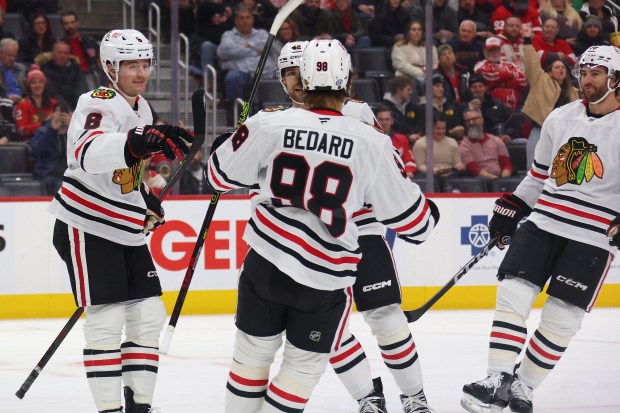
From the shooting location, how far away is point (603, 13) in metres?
8.06

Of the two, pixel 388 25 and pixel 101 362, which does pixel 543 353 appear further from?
pixel 388 25

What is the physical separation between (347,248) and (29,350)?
2969 mm

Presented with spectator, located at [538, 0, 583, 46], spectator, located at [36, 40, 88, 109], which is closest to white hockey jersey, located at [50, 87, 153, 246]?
spectator, located at [36, 40, 88, 109]

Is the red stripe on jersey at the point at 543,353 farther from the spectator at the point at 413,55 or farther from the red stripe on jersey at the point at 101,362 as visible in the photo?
the spectator at the point at 413,55

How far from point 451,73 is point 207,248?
6.49ft

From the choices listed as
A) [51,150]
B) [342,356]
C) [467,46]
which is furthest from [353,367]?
[467,46]

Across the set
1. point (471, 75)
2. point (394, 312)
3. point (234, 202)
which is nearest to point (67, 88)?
point (234, 202)

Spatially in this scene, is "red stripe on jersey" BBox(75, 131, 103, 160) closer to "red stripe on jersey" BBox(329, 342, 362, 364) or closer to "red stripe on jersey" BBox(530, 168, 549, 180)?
"red stripe on jersey" BBox(329, 342, 362, 364)

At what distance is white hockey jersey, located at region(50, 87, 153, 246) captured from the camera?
11.0ft

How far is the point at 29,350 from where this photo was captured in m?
5.39

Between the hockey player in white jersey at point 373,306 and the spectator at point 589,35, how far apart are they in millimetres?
4586

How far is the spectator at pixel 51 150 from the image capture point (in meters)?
6.57

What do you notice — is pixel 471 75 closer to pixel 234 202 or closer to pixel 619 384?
pixel 234 202

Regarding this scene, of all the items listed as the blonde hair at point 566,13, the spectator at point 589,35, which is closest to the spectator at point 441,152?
the spectator at point 589,35
